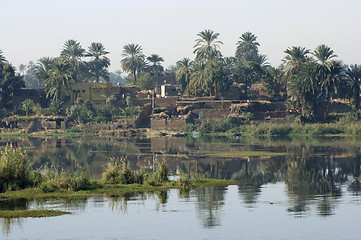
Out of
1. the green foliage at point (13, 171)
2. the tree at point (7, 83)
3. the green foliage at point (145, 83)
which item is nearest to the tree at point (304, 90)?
the green foliage at point (145, 83)

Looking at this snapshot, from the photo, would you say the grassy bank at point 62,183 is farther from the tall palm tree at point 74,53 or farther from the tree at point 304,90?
the tall palm tree at point 74,53

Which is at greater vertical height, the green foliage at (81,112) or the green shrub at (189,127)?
A: the green foliage at (81,112)

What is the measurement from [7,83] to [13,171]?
327 feet

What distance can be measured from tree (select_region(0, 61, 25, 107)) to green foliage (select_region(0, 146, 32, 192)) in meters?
98.7

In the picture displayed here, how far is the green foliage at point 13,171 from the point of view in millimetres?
35656

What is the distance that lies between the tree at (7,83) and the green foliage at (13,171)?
98736 mm

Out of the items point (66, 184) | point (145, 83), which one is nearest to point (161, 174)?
point (66, 184)

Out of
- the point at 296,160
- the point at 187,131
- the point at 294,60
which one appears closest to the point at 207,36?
the point at 294,60

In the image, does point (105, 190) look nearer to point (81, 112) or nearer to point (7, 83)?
point (81, 112)

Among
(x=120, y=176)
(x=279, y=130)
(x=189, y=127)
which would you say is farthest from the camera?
(x=189, y=127)

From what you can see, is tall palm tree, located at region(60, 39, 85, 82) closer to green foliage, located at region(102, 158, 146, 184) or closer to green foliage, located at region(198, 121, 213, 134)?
green foliage, located at region(198, 121, 213, 134)

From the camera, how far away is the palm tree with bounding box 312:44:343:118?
108125mm

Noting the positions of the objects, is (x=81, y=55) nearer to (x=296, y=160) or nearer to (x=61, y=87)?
(x=61, y=87)

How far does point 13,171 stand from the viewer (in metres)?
36.2
